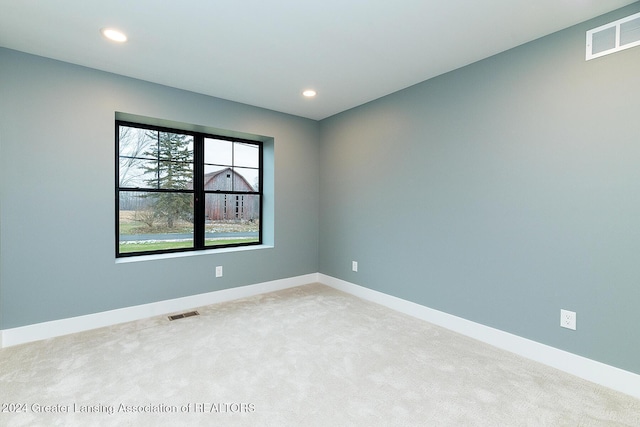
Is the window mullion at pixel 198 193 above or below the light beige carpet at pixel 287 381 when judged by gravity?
above

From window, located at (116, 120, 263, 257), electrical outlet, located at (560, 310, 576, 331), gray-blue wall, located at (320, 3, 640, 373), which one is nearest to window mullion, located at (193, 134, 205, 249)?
window, located at (116, 120, 263, 257)

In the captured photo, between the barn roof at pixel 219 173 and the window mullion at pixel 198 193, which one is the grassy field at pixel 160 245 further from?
the barn roof at pixel 219 173

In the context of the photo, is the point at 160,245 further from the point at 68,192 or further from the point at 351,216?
the point at 351,216

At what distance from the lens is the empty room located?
1879mm

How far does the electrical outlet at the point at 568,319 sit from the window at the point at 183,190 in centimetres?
340

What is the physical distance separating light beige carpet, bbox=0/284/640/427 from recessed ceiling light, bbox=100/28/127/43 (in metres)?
2.45

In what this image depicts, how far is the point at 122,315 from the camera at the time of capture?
9.64ft

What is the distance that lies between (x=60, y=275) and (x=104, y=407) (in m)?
1.56

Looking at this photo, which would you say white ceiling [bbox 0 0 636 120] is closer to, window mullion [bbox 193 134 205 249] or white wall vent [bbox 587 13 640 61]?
white wall vent [bbox 587 13 640 61]

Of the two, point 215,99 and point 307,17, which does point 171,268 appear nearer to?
point 215,99

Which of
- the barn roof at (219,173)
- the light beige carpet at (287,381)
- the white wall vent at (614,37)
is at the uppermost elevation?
the white wall vent at (614,37)

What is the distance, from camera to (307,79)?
3.00m

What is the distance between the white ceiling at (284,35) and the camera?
1920 mm

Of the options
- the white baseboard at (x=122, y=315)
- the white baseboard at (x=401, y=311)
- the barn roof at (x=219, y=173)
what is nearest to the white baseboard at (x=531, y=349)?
the white baseboard at (x=401, y=311)
